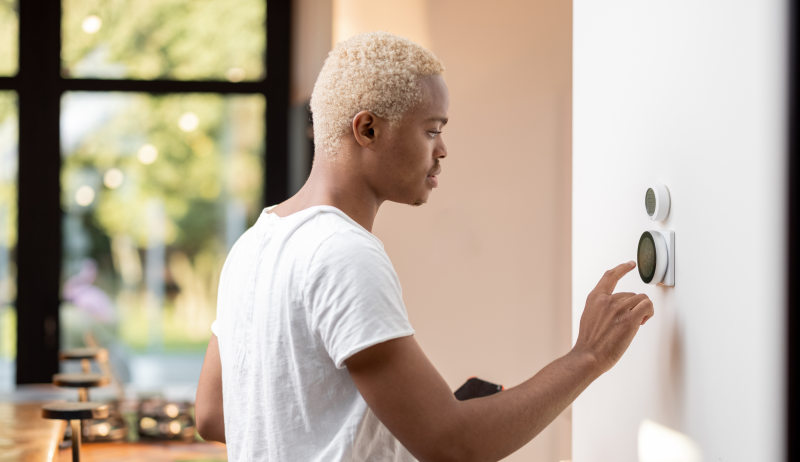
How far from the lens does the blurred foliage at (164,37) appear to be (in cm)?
409

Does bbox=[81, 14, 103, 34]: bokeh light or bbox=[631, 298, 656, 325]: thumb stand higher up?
bbox=[81, 14, 103, 34]: bokeh light

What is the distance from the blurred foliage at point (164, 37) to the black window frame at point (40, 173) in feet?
0.24

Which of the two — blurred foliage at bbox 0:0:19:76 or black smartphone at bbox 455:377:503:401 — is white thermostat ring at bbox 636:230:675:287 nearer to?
black smartphone at bbox 455:377:503:401

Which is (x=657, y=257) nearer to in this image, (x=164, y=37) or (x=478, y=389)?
(x=478, y=389)

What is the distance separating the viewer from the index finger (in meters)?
0.91

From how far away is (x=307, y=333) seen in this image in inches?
30.2

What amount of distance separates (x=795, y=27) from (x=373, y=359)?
517mm

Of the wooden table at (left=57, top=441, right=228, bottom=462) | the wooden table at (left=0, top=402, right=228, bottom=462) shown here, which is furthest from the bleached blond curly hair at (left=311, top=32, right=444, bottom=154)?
the wooden table at (left=57, top=441, right=228, bottom=462)

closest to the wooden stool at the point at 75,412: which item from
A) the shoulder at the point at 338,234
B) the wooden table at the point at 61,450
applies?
the wooden table at the point at 61,450

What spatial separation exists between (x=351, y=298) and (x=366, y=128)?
0.24 meters

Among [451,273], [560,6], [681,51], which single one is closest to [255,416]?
[681,51]

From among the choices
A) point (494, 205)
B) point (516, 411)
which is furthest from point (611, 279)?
point (494, 205)

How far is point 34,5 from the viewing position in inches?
159

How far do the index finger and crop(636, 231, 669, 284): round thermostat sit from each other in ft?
0.06
